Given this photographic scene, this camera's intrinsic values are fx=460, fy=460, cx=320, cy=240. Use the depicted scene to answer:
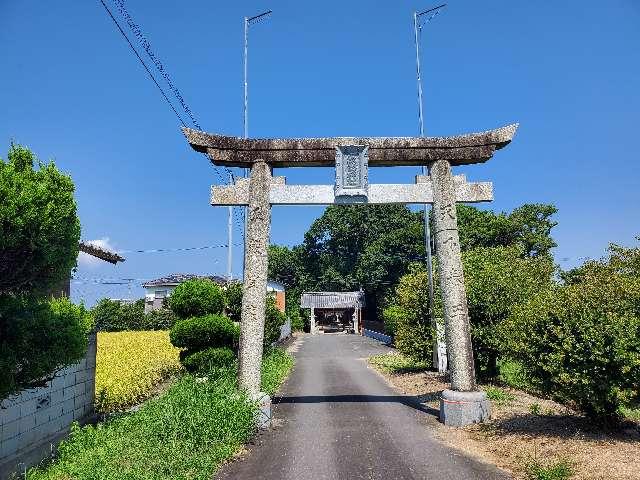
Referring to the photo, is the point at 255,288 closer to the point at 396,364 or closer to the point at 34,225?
the point at 34,225

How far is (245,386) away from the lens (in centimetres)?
1096

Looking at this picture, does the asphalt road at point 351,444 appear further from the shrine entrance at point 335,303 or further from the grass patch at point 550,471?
the shrine entrance at point 335,303

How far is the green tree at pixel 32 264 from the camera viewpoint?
21.3ft

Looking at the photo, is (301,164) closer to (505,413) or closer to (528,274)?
(505,413)

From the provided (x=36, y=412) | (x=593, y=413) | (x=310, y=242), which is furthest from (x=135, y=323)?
(x=593, y=413)

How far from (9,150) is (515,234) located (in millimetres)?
46877

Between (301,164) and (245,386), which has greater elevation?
(301,164)

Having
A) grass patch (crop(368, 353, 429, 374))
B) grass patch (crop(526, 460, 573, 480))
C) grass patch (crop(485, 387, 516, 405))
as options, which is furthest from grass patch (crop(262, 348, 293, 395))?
grass patch (crop(526, 460, 573, 480))

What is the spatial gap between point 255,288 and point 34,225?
5.31 m

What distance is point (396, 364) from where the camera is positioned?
2381 centimetres

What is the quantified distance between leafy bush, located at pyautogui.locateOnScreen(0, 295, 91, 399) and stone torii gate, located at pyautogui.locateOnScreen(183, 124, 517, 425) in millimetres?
4021

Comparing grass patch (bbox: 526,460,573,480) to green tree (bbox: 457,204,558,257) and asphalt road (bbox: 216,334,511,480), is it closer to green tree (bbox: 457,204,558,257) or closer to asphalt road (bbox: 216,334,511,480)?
asphalt road (bbox: 216,334,511,480)

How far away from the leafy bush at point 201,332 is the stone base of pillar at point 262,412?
712 cm

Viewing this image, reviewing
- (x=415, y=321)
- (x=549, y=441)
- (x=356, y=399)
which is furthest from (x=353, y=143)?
(x=415, y=321)
